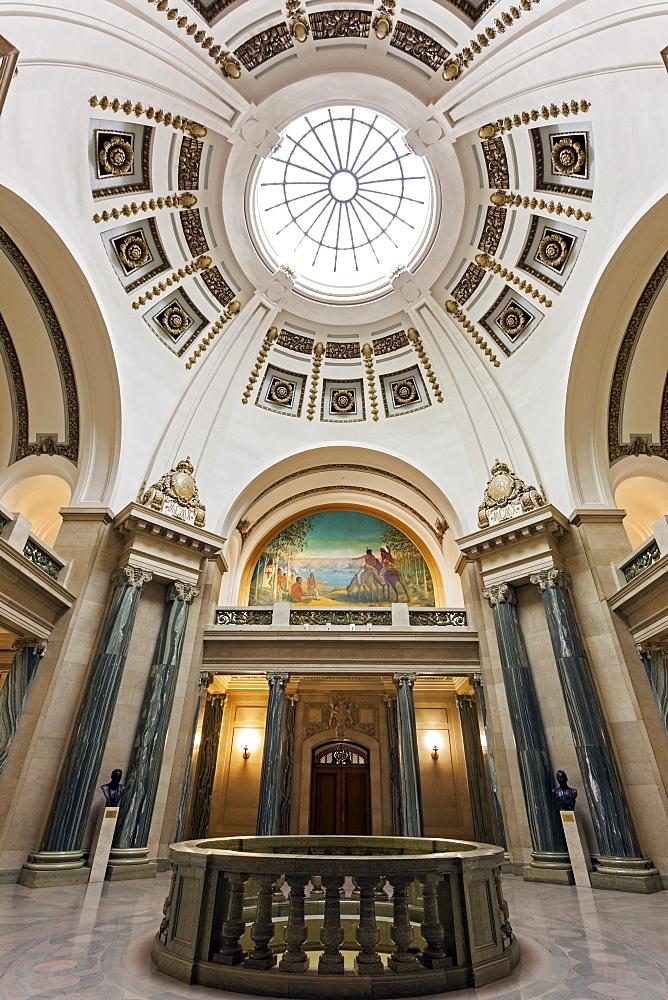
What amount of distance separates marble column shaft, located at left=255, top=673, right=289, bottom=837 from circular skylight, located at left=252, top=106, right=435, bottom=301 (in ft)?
32.9

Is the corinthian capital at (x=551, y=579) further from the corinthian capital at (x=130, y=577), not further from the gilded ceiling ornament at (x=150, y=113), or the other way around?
the gilded ceiling ornament at (x=150, y=113)

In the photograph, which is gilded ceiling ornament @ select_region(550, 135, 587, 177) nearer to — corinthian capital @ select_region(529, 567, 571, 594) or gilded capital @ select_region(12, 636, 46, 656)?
corinthian capital @ select_region(529, 567, 571, 594)

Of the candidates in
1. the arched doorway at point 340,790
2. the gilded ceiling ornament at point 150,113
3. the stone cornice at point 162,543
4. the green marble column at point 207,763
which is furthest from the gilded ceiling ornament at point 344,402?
the arched doorway at point 340,790

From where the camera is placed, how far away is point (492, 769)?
33.3 feet

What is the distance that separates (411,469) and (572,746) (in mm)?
7376

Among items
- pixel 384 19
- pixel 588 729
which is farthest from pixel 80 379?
pixel 588 729

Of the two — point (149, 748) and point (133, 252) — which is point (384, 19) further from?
point (149, 748)

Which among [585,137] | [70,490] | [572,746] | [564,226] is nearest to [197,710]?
[70,490]

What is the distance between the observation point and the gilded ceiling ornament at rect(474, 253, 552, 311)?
1199 cm

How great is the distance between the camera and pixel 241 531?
48.5 ft

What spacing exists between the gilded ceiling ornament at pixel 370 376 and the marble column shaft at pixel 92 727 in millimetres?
7783

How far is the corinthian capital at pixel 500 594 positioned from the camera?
1098 cm

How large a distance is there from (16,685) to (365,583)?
28.5ft

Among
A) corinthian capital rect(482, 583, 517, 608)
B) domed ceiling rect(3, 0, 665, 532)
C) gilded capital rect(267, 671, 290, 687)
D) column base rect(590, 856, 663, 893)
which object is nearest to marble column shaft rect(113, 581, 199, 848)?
gilded capital rect(267, 671, 290, 687)
